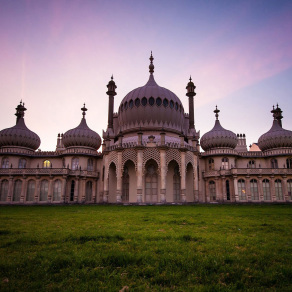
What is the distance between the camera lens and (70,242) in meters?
6.06

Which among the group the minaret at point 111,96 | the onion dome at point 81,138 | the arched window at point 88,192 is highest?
the minaret at point 111,96

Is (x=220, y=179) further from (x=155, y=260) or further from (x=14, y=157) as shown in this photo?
(x=155, y=260)

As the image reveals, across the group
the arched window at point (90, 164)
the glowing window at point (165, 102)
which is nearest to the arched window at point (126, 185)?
the arched window at point (90, 164)

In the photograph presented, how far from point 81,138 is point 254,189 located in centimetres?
2973

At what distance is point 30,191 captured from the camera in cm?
3859

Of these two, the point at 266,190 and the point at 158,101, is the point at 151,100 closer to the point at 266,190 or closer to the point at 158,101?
the point at 158,101

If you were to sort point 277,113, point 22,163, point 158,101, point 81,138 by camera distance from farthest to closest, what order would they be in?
point 277,113
point 81,138
point 22,163
point 158,101

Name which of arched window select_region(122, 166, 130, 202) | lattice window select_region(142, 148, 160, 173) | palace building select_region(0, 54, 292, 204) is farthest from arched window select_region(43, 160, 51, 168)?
lattice window select_region(142, 148, 160, 173)

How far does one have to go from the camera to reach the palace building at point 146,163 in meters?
35.6

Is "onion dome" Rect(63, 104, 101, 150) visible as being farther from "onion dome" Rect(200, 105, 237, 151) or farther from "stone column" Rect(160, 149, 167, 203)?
"onion dome" Rect(200, 105, 237, 151)

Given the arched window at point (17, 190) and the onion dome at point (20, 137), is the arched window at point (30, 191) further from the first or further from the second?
the onion dome at point (20, 137)

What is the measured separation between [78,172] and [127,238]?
3559 cm

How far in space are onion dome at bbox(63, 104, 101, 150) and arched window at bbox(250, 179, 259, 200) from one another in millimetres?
26731

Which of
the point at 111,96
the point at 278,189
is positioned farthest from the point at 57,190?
the point at 278,189
